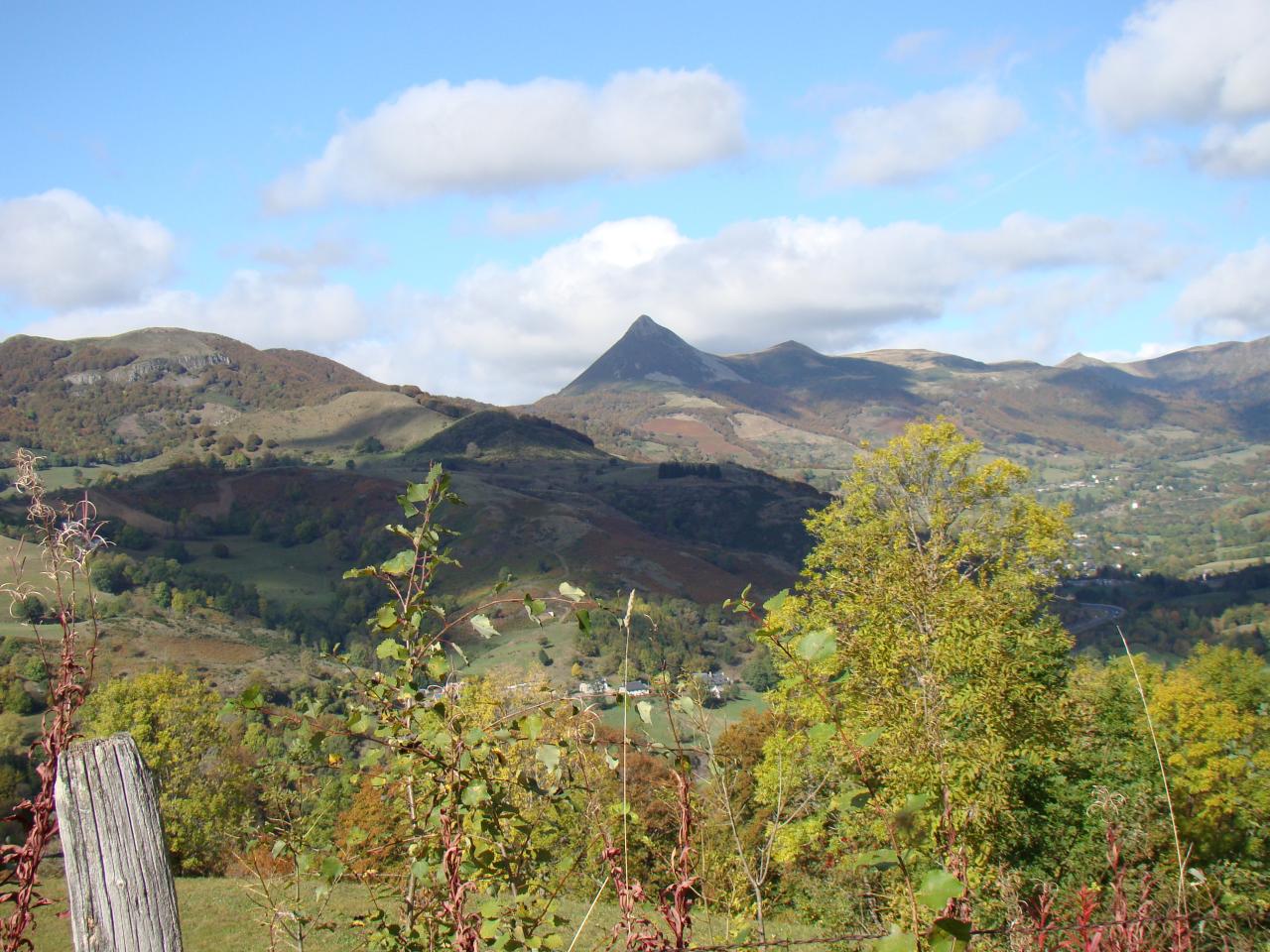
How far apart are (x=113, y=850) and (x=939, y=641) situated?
15209 mm

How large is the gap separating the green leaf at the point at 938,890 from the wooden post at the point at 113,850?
1.67 metres

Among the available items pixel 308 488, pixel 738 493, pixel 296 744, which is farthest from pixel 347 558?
pixel 296 744

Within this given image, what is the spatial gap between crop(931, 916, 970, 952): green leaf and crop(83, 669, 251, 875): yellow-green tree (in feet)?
107

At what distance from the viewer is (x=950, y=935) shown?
1.77 meters

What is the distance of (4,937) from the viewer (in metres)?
2.15

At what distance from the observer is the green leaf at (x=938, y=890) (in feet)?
5.80

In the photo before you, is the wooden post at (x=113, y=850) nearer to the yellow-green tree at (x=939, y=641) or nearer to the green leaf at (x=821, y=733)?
the green leaf at (x=821, y=733)

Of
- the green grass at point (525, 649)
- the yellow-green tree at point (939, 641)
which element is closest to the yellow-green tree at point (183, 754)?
the yellow-green tree at point (939, 641)

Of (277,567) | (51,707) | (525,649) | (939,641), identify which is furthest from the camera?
(277,567)

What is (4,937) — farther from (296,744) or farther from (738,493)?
(738,493)

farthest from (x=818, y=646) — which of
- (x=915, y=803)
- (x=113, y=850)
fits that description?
(x=113, y=850)

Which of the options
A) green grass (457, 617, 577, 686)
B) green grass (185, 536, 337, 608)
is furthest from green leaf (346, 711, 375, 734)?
green grass (185, 536, 337, 608)

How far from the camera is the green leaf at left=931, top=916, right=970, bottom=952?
5.68ft

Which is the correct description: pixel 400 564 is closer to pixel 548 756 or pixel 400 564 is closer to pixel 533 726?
pixel 533 726
